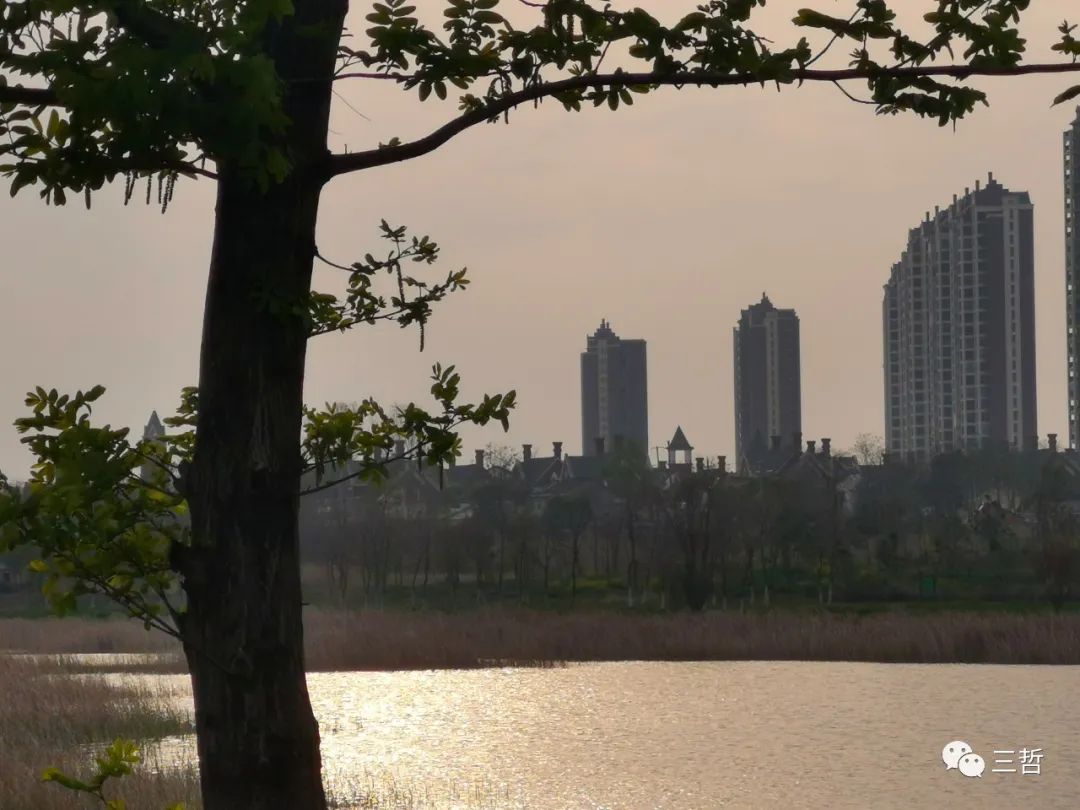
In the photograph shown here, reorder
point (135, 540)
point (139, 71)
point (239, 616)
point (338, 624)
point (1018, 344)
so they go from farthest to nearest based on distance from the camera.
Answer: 1. point (1018, 344)
2. point (338, 624)
3. point (135, 540)
4. point (239, 616)
5. point (139, 71)

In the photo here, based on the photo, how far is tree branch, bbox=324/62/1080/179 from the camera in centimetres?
429

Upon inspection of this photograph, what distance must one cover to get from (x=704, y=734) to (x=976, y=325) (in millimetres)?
119958

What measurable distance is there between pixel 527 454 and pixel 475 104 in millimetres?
99975

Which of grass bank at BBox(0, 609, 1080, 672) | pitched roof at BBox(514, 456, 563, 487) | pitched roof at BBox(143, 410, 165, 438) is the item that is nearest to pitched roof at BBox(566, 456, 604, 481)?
pitched roof at BBox(514, 456, 563, 487)

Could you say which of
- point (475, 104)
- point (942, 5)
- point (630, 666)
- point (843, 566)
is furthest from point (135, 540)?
point (843, 566)

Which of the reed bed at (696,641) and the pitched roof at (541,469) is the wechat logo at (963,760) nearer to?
the reed bed at (696,641)

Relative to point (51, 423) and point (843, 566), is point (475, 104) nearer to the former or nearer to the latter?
point (51, 423)

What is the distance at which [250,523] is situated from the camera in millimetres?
4258

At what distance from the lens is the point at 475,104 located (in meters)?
4.87

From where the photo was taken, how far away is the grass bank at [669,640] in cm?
3158

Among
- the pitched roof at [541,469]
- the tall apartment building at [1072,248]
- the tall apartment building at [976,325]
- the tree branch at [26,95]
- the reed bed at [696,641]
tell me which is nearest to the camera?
the tree branch at [26,95]

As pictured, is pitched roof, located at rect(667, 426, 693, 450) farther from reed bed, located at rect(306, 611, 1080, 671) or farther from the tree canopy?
the tree canopy

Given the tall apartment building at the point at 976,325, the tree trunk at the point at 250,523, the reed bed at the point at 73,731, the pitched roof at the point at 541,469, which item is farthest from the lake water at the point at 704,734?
the tall apartment building at the point at 976,325

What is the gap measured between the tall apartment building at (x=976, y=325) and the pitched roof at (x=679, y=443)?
21581mm
